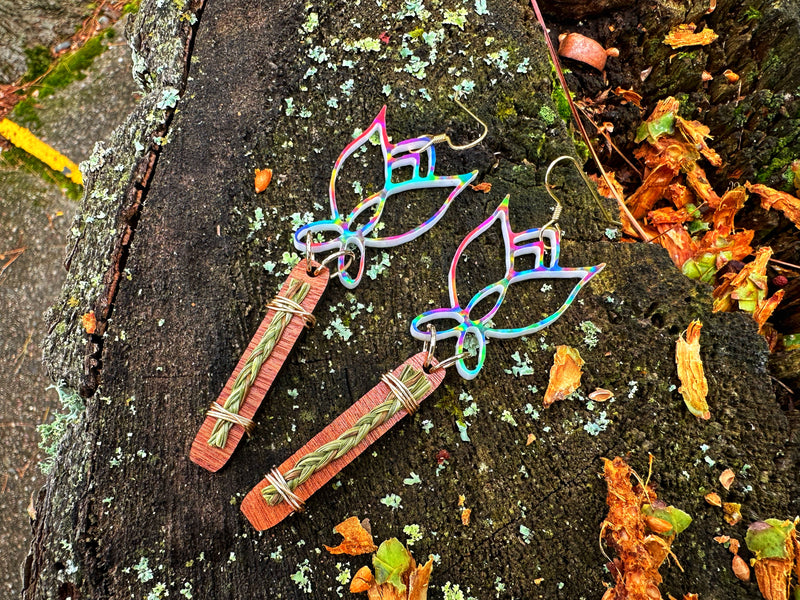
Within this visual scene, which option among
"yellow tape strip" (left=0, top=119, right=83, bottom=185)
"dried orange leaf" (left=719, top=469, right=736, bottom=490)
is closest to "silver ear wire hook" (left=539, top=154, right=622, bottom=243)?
"dried orange leaf" (left=719, top=469, right=736, bottom=490)

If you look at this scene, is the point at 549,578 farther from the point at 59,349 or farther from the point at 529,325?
the point at 59,349

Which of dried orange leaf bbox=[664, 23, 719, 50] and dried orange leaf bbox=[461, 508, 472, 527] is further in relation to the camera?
dried orange leaf bbox=[664, 23, 719, 50]

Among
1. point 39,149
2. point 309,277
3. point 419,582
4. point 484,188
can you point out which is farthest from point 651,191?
point 39,149

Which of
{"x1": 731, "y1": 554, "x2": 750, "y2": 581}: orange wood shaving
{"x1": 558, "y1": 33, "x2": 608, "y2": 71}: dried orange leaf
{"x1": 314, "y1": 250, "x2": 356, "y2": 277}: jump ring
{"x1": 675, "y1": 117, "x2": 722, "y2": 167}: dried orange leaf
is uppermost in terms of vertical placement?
{"x1": 558, "y1": 33, "x2": 608, "y2": 71}: dried orange leaf

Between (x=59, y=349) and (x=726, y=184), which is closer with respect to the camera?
(x=59, y=349)

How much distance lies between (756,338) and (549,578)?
0.84 m

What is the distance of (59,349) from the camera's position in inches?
64.3

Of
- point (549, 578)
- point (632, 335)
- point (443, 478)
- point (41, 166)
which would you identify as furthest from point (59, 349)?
point (41, 166)

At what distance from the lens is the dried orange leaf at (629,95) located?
6.66ft

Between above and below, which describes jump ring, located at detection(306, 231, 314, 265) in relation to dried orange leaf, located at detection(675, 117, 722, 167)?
above

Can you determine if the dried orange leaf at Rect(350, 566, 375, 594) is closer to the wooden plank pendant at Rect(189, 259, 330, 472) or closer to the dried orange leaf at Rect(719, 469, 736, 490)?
the wooden plank pendant at Rect(189, 259, 330, 472)

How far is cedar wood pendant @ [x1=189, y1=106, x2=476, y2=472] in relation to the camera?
1.52m

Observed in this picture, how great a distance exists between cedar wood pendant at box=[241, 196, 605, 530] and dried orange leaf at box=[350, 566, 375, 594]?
229mm

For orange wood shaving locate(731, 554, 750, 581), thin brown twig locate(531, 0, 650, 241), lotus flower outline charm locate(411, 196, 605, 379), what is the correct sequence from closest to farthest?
1. orange wood shaving locate(731, 554, 750, 581)
2. lotus flower outline charm locate(411, 196, 605, 379)
3. thin brown twig locate(531, 0, 650, 241)
